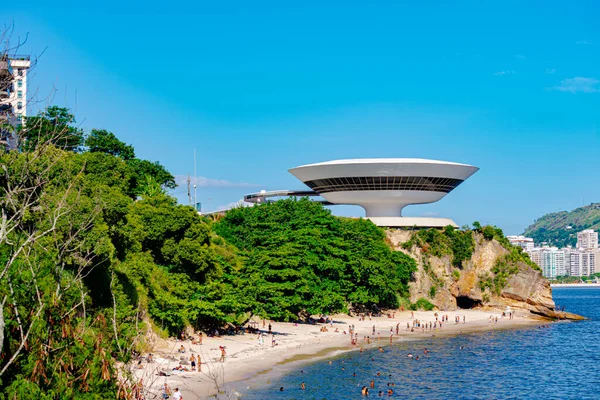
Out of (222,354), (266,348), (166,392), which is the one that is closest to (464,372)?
(266,348)

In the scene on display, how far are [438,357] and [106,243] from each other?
27.4 meters

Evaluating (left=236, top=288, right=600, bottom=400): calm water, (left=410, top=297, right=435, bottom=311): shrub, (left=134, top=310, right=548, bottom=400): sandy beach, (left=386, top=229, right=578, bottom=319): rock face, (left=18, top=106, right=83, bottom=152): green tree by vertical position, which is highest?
(left=18, top=106, right=83, bottom=152): green tree

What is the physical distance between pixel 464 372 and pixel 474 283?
4543cm

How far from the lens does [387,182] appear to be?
94.2 meters

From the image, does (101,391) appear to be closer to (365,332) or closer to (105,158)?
(105,158)

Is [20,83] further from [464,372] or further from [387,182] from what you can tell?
[464,372]

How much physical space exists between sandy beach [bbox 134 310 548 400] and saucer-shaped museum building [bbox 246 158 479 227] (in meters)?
22.2

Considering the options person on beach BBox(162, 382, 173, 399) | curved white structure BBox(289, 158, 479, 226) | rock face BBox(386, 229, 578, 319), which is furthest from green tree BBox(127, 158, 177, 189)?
person on beach BBox(162, 382, 173, 399)

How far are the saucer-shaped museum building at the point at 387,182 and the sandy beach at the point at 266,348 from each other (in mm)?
22227

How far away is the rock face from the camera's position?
87500 mm

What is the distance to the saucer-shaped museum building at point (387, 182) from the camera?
303 feet

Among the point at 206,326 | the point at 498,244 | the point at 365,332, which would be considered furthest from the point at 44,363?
the point at 498,244

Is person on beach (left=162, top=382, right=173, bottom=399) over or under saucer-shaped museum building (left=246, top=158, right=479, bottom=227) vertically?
under

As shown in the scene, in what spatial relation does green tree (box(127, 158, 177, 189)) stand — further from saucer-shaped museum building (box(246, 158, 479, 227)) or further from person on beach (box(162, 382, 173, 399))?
person on beach (box(162, 382, 173, 399))
